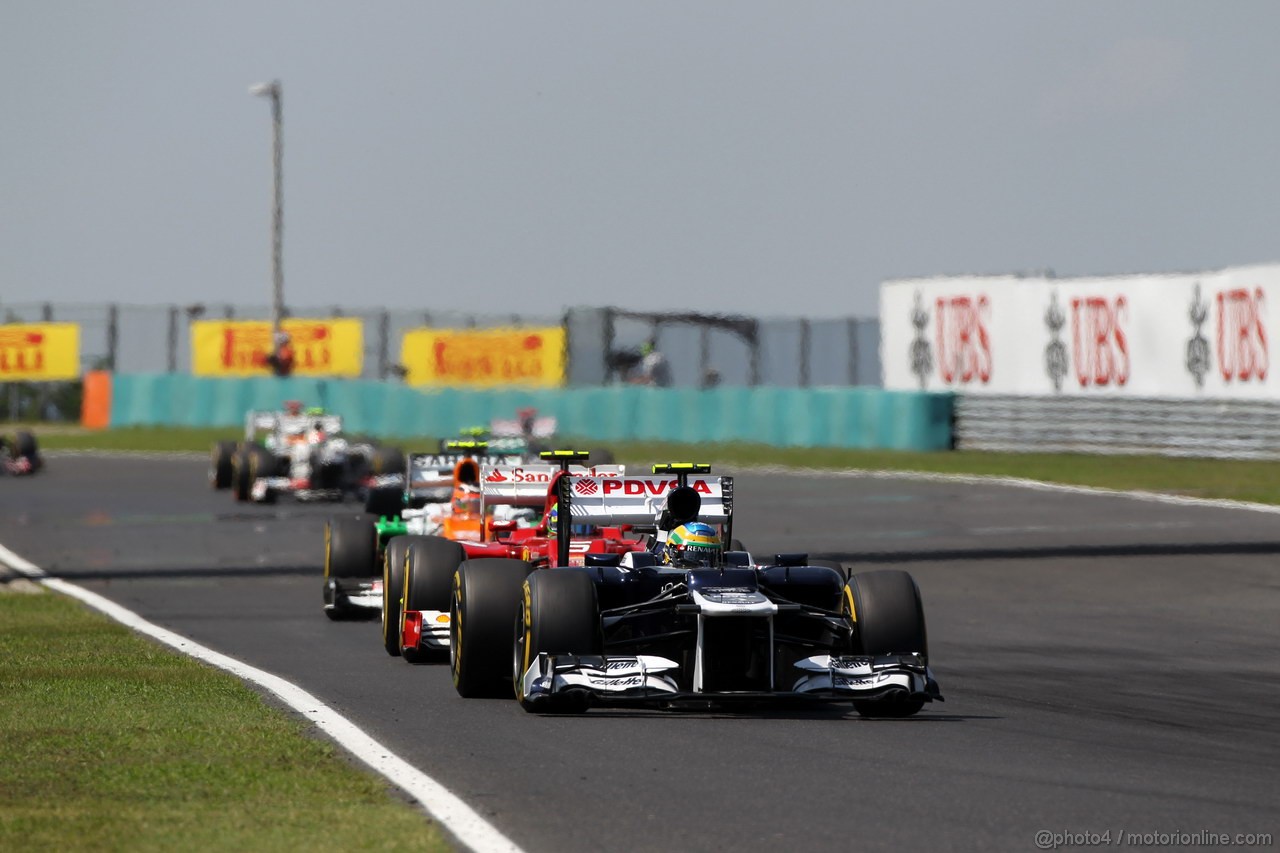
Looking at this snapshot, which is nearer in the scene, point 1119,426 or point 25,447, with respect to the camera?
point 25,447

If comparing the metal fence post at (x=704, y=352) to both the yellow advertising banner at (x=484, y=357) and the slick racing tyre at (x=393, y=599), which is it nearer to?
the yellow advertising banner at (x=484, y=357)

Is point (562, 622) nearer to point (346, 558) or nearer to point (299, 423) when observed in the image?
point (346, 558)

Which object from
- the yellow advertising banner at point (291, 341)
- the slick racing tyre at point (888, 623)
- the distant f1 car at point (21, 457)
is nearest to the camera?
the slick racing tyre at point (888, 623)

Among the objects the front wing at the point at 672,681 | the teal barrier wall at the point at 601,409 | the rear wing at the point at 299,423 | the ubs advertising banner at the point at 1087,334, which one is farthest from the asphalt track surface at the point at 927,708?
the teal barrier wall at the point at 601,409

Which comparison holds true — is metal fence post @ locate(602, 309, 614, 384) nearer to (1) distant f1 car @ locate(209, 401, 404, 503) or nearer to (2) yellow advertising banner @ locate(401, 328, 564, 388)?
(2) yellow advertising banner @ locate(401, 328, 564, 388)

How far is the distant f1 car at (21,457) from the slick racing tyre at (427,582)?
84.5 feet

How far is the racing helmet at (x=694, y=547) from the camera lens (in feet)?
37.1

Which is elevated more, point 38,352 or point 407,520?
point 38,352

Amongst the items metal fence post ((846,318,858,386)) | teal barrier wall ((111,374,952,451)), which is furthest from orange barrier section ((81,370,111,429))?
metal fence post ((846,318,858,386))

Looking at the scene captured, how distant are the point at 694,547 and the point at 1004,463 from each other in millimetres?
26393

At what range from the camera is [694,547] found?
11.3 metres

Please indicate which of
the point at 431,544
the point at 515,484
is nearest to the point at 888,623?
the point at 431,544

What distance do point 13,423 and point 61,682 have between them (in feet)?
162

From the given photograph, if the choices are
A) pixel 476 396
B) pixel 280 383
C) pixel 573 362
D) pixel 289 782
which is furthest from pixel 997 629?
pixel 573 362
